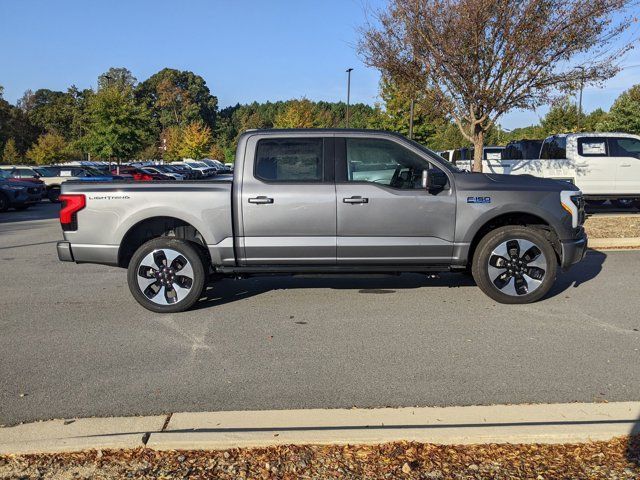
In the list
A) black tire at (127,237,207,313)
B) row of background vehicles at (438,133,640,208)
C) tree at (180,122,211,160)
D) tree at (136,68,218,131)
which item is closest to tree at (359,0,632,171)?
row of background vehicles at (438,133,640,208)

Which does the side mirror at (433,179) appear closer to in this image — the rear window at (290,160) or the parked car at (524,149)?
the rear window at (290,160)

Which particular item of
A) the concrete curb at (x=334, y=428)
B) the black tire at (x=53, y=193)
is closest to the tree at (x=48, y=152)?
the black tire at (x=53, y=193)

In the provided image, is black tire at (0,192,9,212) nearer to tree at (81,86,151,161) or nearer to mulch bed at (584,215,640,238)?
tree at (81,86,151,161)

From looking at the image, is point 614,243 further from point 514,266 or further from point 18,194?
point 18,194

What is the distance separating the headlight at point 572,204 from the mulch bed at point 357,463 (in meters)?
3.44

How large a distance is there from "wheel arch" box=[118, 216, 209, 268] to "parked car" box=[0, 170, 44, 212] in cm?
1532

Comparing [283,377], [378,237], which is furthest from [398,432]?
[378,237]

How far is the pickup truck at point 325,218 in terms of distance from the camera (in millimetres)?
5980

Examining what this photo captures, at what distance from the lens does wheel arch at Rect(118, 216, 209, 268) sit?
6227 millimetres

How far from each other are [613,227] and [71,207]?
10.1 metres

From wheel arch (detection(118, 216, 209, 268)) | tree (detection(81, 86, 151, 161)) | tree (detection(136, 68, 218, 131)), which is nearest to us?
wheel arch (detection(118, 216, 209, 268))

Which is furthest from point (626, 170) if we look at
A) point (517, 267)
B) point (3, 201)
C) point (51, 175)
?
point (51, 175)

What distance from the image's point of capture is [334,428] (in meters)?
3.40

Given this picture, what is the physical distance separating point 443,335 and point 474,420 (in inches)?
70.2
